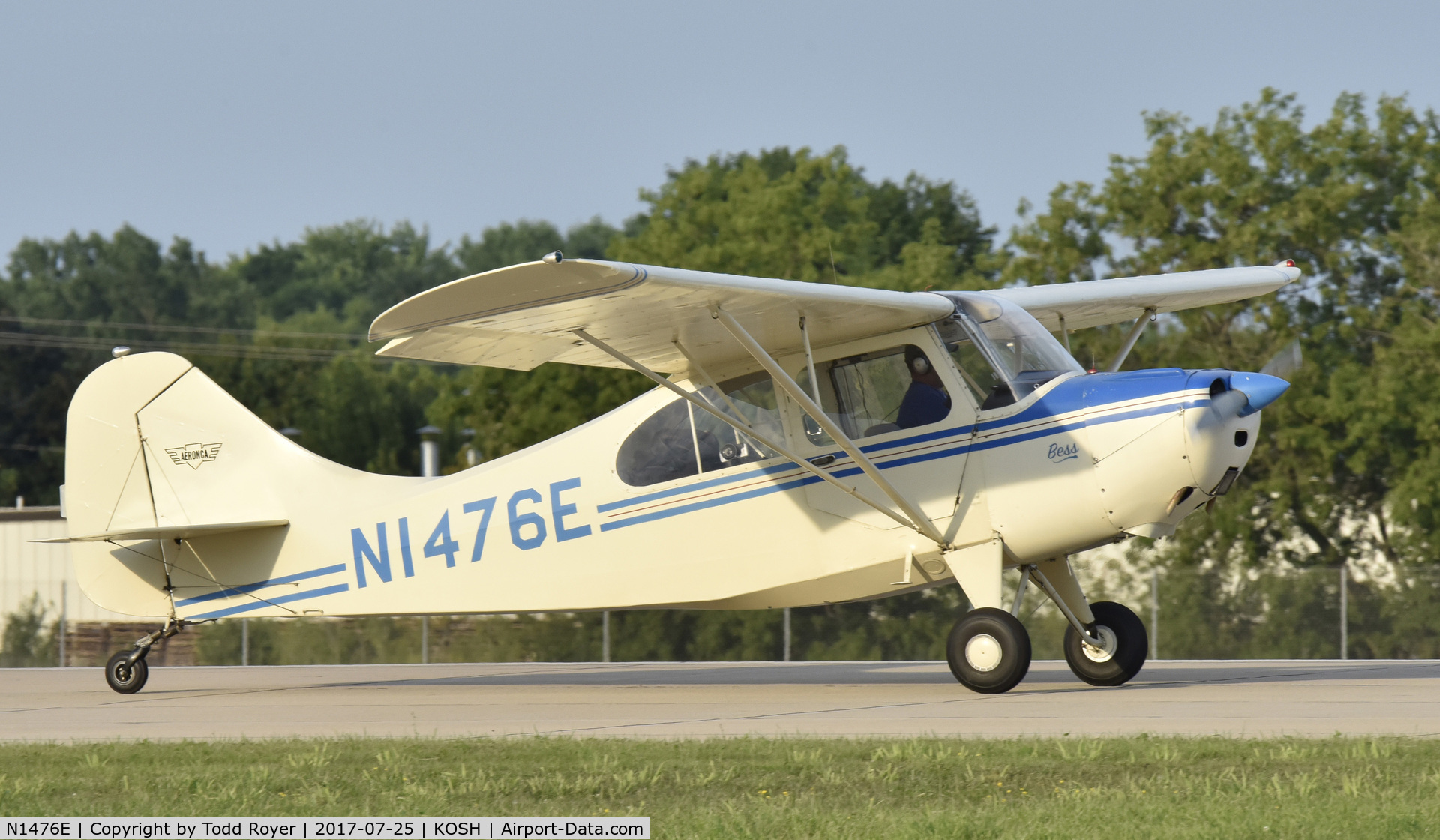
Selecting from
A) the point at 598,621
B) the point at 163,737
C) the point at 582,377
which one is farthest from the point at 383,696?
the point at 582,377

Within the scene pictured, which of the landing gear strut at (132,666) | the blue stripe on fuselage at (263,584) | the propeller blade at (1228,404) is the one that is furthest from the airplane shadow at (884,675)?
the propeller blade at (1228,404)

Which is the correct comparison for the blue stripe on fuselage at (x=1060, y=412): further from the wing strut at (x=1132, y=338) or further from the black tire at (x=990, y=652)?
the wing strut at (x=1132, y=338)

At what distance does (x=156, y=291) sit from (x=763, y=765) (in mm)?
88052

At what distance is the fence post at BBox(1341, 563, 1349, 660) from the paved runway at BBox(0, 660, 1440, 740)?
20.2 ft

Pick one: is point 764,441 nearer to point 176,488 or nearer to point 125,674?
point 176,488

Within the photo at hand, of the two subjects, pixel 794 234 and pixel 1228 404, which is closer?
pixel 1228 404

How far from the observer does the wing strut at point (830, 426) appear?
10.6m

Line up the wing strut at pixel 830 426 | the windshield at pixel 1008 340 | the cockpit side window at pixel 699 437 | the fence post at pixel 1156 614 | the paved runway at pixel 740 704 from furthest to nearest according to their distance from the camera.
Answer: the fence post at pixel 1156 614 → the cockpit side window at pixel 699 437 → the windshield at pixel 1008 340 → the wing strut at pixel 830 426 → the paved runway at pixel 740 704

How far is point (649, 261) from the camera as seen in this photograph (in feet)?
111

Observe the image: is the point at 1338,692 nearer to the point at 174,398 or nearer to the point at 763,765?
the point at 763,765

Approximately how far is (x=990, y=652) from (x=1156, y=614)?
12.3 m

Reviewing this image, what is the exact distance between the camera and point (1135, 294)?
13.4 meters

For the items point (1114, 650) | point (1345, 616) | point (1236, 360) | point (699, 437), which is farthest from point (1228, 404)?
point (1236, 360)

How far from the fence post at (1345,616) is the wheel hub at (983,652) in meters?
13.2
